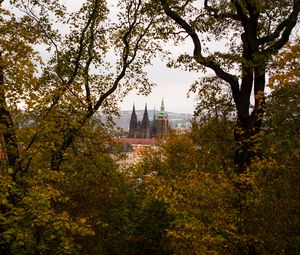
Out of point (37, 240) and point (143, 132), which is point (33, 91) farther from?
point (143, 132)

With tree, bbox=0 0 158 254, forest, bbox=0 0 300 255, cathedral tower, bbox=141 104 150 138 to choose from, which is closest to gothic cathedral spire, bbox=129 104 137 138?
cathedral tower, bbox=141 104 150 138

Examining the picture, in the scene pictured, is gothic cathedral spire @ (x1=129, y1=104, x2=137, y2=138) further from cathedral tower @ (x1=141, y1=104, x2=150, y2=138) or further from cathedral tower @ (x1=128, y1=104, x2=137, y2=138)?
cathedral tower @ (x1=141, y1=104, x2=150, y2=138)

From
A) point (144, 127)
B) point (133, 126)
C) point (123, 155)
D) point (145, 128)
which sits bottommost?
point (123, 155)

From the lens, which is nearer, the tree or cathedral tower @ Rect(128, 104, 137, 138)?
the tree

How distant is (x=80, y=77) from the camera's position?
49.1ft

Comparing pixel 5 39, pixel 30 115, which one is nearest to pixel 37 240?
pixel 30 115

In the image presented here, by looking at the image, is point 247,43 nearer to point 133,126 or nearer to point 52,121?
point 52,121

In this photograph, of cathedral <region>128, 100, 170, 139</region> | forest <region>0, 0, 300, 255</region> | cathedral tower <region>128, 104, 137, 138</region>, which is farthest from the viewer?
cathedral tower <region>128, 104, 137, 138</region>

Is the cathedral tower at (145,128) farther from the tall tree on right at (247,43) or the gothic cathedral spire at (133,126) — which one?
the tall tree on right at (247,43)

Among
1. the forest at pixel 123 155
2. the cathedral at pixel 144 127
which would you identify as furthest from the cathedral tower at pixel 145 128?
the forest at pixel 123 155

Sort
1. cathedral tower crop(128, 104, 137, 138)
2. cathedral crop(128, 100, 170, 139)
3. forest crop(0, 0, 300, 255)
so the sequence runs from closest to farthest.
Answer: forest crop(0, 0, 300, 255), cathedral crop(128, 100, 170, 139), cathedral tower crop(128, 104, 137, 138)

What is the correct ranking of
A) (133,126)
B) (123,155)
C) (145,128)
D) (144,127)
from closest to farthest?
(123,155) < (133,126) < (144,127) < (145,128)

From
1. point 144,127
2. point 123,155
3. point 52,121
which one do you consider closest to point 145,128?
point 144,127

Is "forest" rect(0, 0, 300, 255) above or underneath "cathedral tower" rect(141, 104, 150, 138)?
underneath
